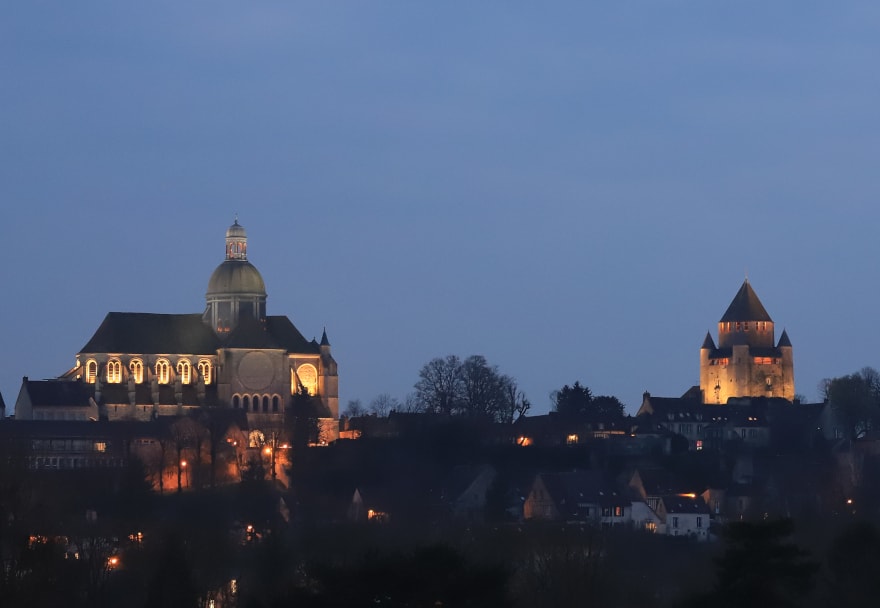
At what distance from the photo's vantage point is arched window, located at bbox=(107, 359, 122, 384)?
137 metres

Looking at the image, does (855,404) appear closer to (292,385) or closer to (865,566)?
(292,385)

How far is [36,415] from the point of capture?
131 m

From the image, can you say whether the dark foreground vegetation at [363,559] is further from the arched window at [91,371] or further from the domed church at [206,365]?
the arched window at [91,371]

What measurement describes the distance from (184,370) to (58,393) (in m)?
8.06

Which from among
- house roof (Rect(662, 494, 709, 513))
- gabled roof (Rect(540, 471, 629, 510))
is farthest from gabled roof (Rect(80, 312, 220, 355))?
house roof (Rect(662, 494, 709, 513))

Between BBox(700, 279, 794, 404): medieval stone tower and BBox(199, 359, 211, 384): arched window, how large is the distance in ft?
100

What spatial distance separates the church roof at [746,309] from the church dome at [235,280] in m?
30.0

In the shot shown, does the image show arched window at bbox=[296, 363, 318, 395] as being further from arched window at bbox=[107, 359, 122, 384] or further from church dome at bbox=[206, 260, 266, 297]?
arched window at bbox=[107, 359, 122, 384]

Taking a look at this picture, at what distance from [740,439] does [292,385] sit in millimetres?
23343

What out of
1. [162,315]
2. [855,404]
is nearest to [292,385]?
[162,315]

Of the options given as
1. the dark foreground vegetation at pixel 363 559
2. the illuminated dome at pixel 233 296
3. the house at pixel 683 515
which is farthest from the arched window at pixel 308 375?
the dark foreground vegetation at pixel 363 559

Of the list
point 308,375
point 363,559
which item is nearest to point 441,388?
point 308,375

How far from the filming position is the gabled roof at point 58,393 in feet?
433

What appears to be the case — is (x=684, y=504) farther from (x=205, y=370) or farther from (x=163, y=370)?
(x=163, y=370)
